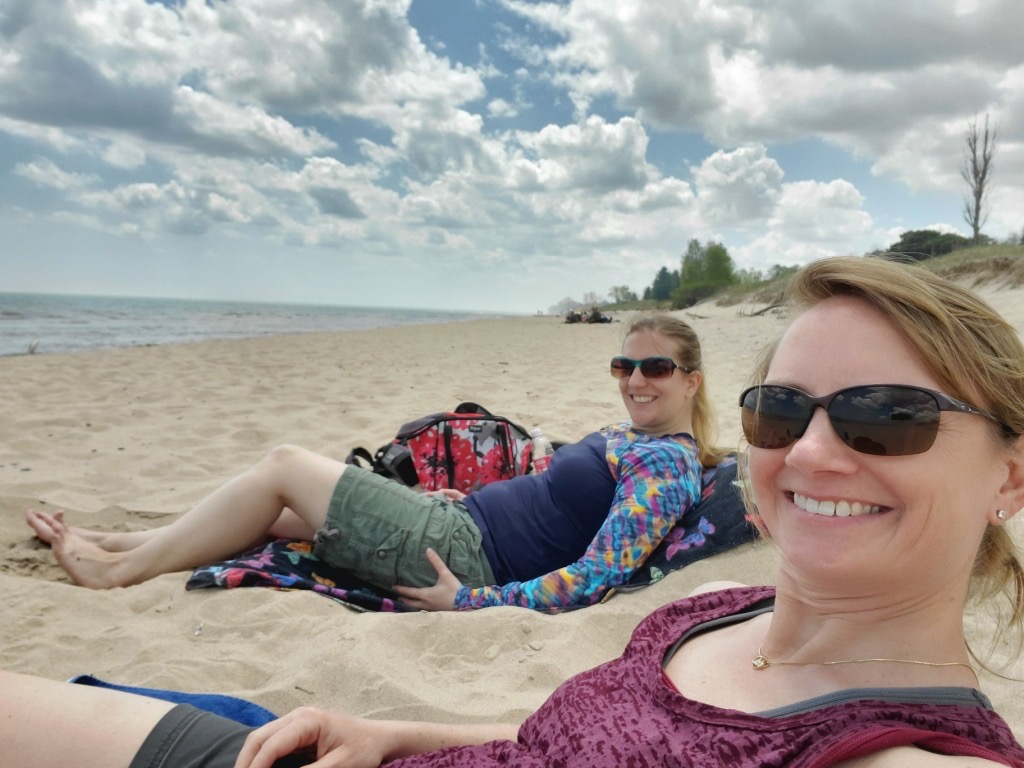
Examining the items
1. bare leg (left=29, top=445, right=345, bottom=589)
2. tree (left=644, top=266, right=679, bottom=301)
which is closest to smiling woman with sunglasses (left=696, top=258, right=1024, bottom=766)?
bare leg (left=29, top=445, right=345, bottom=589)

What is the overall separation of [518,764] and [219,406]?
652cm

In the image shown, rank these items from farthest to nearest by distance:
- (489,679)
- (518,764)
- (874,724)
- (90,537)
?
(90,537) → (489,679) → (518,764) → (874,724)

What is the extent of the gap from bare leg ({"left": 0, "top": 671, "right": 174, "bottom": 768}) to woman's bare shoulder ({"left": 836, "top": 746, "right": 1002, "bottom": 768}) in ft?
4.12

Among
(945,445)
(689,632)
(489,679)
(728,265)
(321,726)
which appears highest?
(728,265)

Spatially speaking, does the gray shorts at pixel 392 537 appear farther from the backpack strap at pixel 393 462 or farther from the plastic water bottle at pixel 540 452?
the plastic water bottle at pixel 540 452

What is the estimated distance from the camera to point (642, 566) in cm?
292

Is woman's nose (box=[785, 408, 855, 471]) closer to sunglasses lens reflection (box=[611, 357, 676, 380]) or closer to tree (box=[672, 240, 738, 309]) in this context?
sunglasses lens reflection (box=[611, 357, 676, 380])

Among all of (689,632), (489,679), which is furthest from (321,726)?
(489,679)

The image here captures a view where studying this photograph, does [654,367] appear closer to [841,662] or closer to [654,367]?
[654,367]

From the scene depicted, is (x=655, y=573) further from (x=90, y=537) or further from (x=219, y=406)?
(x=219, y=406)

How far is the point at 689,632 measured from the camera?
1.43 metres

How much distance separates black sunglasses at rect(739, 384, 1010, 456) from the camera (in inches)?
43.7

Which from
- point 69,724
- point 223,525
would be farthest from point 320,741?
point 223,525

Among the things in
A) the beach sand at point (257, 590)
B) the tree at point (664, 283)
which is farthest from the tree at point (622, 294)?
the beach sand at point (257, 590)
